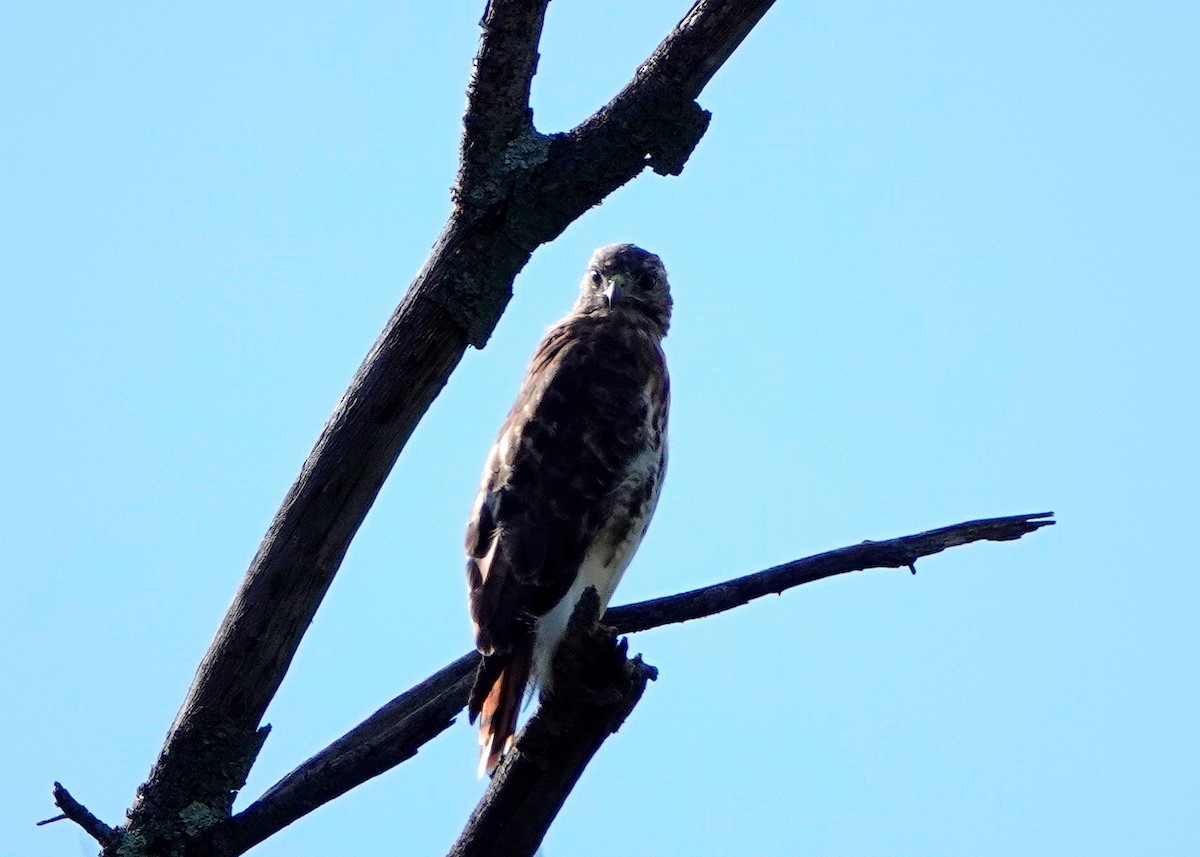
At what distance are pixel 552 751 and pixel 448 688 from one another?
1.24 metres

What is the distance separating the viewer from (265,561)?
3.55m

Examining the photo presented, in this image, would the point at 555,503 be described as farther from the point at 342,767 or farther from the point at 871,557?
the point at 342,767

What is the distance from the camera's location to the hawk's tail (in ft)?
14.6

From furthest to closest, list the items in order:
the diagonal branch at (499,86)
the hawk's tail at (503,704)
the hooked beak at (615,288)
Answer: the hooked beak at (615,288) < the hawk's tail at (503,704) < the diagonal branch at (499,86)

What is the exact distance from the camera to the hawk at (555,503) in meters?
4.46

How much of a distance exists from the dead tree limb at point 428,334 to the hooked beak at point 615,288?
2.54 metres

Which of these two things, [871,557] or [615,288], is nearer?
[871,557]

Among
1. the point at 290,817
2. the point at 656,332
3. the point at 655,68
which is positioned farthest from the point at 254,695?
the point at 656,332

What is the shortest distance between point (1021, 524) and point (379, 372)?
1.88 metres

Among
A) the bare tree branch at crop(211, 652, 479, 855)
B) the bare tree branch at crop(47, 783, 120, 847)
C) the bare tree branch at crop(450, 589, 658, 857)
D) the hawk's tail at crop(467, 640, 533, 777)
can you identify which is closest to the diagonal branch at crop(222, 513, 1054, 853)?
the bare tree branch at crop(211, 652, 479, 855)

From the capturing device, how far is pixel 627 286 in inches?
252

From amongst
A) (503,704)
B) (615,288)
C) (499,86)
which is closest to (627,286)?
(615,288)

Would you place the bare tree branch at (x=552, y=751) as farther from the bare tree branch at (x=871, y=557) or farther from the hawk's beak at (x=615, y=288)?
the hawk's beak at (x=615, y=288)

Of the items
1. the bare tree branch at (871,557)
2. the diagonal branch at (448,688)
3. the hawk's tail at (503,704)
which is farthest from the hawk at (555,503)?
the bare tree branch at (871,557)
